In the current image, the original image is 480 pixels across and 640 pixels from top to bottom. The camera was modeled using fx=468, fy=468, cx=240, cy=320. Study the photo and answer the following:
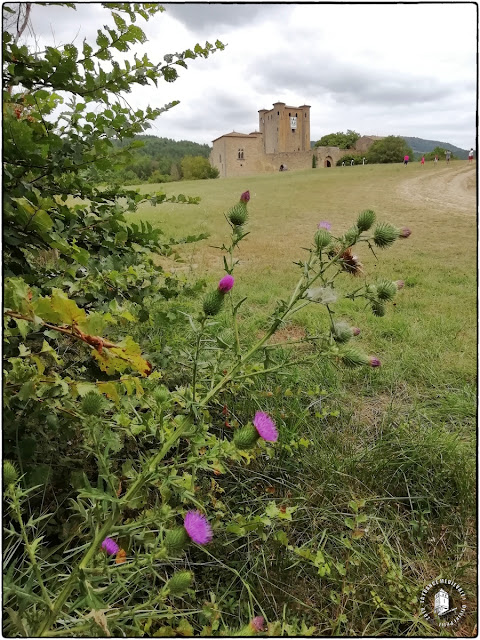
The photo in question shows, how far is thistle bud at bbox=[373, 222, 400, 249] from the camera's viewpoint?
3.64 ft

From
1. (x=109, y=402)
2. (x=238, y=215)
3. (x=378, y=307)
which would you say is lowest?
(x=109, y=402)

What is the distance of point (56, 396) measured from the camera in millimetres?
1058

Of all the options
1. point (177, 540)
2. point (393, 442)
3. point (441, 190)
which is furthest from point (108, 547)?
point (441, 190)

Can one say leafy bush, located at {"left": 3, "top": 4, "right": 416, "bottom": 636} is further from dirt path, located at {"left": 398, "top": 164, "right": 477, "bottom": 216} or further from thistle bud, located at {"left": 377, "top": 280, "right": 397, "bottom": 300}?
dirt path, located at {"left": 398, "top": 164, "right": 477, "bottom": 216}

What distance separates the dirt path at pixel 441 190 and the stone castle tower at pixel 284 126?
3.27 meters

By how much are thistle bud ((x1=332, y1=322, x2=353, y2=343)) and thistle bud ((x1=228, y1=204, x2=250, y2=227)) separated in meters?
0.33

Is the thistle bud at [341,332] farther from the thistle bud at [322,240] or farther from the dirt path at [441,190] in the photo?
the dirt path at [441,190]

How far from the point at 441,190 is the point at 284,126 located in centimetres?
618

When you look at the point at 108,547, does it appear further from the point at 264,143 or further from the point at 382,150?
the point at 382,150

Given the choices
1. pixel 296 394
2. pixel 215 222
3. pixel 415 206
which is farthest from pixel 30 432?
pixel 415 206

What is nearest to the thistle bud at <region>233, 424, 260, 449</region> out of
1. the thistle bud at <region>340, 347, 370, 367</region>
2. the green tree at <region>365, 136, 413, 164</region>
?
the thistle bud at <region>340, 347, 370, 367</region>

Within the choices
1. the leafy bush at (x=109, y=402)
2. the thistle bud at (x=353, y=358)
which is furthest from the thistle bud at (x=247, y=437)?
the thistle bud at (x=353, y=358)

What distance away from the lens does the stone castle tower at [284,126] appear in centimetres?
209

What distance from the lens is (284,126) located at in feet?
8.00
